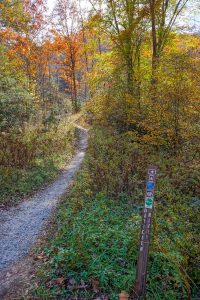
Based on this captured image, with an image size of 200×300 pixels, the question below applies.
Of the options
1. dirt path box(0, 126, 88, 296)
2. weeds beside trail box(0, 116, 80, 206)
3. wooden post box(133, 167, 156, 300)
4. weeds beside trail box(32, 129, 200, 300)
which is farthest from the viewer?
weeds beside trail box(0, 116, 80, 206)

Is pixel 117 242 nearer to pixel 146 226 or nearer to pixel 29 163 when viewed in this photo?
pixel 146 226

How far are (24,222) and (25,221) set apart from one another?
0.19ft

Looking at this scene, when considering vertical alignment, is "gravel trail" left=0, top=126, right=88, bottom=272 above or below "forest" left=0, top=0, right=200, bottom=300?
A: below

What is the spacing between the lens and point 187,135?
348 inches

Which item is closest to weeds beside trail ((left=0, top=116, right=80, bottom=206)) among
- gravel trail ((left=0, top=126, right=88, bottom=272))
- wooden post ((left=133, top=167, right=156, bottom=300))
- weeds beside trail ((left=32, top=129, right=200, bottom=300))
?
gravel trail ((left=0, top=126, right=88, bottom=272))

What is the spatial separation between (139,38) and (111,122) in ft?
18.7

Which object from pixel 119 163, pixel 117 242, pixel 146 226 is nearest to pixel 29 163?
pixel 119 163

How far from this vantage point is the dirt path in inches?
205

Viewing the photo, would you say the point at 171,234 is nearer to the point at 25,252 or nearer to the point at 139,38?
the point at 25,252

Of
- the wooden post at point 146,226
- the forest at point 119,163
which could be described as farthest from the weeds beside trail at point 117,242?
the wooden post at point 146,226

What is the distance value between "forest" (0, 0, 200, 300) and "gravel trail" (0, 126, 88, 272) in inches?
14.5

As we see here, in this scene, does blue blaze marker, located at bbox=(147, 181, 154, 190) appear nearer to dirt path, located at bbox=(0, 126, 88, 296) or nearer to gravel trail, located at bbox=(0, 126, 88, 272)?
dirt path, located at bbox=(0, 126, 88, 296)

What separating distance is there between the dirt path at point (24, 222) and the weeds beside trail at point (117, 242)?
578 millimetres

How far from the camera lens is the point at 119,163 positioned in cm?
969
